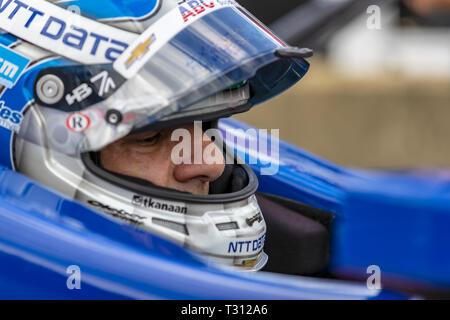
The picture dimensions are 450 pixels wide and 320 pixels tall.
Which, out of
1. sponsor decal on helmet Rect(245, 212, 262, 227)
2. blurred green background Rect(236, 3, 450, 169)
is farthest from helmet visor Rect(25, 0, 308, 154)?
blurred green background Rect(236, 3, 450, 169)

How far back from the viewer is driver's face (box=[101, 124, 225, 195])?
5.77 feet

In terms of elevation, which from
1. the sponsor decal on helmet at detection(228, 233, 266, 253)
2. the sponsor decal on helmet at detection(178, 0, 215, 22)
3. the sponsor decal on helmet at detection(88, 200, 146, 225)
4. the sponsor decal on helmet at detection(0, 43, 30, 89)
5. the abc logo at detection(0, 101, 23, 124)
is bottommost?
the sponsor decal on helmet at detection(228, 233, 266, 253)

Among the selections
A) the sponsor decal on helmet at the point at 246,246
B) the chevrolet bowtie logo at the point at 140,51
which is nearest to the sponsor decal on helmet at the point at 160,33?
the chevrolet bowtie logo at the point at 140,51

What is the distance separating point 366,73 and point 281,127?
844 mm

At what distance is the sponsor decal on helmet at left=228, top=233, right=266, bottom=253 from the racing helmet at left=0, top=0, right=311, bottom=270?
0.07ft

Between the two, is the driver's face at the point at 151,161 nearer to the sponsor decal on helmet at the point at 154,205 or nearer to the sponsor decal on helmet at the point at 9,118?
the sponsor decal on helmet at the point at 154,205

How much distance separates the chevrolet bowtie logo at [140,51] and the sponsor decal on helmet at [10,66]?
0.70 ft

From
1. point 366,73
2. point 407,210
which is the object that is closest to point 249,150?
point 407,210

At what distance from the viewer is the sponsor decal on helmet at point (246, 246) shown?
5.71 feet

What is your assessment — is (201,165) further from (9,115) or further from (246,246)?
(9,115)

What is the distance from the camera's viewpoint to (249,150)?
2.48 metres

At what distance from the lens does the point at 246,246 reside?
1.78 m

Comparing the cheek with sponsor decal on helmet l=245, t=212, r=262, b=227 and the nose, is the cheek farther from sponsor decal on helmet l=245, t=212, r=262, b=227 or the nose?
sponsor decal on helmet l=245, t=212, r=262, b=227

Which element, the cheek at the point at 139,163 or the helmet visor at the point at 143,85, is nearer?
the helmet visor at the point at 143,85
